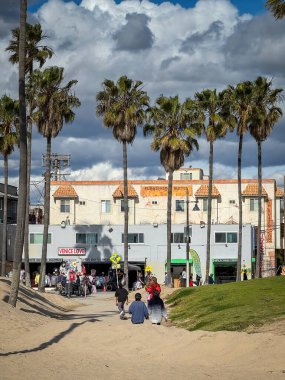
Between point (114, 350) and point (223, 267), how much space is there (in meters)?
59.1

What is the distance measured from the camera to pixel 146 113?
195 ft

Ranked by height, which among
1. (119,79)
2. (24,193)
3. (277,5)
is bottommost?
(24,193)

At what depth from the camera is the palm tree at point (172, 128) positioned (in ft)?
192

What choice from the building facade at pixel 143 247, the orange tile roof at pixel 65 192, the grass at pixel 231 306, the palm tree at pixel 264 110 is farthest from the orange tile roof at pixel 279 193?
the grass at pixel 231 306

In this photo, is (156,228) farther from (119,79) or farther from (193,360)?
(193,360)

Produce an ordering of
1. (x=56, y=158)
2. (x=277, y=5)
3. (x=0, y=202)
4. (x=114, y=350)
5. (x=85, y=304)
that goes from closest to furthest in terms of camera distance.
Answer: (x=114, y=350) < (x=277, y=5) < (x=85, y=304) < (x=0, y=202) < (x=56, y=158)

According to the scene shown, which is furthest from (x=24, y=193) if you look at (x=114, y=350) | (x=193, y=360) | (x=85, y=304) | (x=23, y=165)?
(x=85, y=304)

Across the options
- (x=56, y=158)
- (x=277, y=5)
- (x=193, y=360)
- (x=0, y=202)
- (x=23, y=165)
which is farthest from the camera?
(x=56, y=158)

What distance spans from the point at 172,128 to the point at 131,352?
3924 centimetres

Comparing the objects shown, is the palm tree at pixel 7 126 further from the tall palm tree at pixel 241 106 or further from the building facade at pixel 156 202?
the building facade at pixel 156 202

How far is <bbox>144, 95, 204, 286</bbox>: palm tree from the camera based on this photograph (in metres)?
58.4

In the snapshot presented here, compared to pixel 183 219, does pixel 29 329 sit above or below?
below

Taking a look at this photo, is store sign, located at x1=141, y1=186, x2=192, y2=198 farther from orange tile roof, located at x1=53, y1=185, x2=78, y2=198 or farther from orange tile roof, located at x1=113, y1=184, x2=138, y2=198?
orange tile roof, located at x1=53, y1=185, x2=78, y2=198

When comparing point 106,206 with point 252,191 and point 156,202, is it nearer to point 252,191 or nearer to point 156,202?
point 156,202
